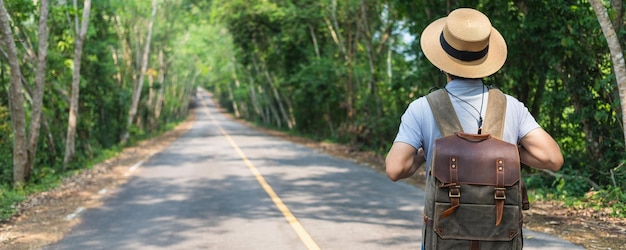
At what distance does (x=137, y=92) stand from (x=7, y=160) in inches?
606

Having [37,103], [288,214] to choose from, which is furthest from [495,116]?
[37,103]

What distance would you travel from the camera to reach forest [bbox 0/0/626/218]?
35.6ft

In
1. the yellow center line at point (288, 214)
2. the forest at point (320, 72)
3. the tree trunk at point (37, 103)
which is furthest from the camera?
the tree trunk at point (37, 103)

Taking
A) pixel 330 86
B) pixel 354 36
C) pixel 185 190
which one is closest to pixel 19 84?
pixel 185 190

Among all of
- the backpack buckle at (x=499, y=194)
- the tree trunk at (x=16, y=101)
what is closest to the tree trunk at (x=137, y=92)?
the tree trunk at (x=16, y=101)

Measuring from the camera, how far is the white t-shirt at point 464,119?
2.91m

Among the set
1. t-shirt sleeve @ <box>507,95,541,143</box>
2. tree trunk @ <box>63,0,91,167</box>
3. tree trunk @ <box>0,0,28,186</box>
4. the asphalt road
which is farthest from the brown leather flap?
tree trunk @ <box>63,0,91,167</box>

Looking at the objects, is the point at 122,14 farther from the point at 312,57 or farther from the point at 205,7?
the point at 312,57

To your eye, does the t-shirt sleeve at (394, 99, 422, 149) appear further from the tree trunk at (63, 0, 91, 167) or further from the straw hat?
the tree trunk at (63, 0, 91, 167)

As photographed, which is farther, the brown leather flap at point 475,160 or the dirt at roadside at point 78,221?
the dirt at roadside at point 78,221

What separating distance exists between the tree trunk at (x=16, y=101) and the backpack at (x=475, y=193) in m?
10.3

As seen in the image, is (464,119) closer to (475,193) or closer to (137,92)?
(475,193)

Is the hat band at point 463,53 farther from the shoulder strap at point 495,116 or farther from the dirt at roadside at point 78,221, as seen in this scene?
the dirt at roadside at point 78,221

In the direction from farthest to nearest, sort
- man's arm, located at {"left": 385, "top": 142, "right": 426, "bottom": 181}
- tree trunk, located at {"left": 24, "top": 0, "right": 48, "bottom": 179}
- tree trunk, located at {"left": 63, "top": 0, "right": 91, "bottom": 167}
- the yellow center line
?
tree trunk, located at {"left": 63, "top": 0, "right": 91, "bottom": 167} < tree trunk, located at {"left": 24, "top": 0, "right": 48, "bottom": 179} < the yellow center line < man's arm, located at {"left": 385, "top": 142, "right": 426, "bottom": 181}
